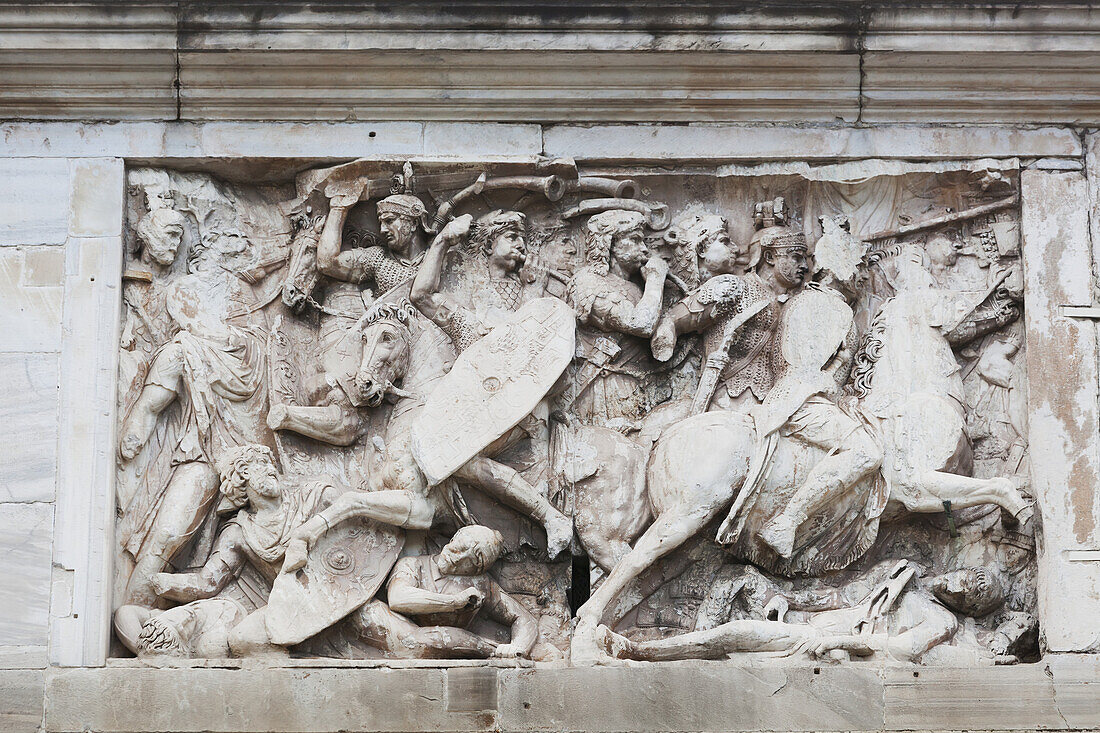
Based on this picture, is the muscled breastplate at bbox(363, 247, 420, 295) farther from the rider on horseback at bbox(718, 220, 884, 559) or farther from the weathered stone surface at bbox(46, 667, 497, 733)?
the weathered stone surface at bbox(46, 667, 497, 733)

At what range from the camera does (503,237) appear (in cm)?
741

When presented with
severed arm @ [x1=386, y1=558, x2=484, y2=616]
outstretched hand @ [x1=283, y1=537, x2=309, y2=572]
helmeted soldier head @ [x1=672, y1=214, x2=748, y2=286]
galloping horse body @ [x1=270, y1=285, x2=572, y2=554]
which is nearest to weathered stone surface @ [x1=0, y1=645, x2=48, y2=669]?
outstretched hand @ [x1=283, y1=537, x2=309, y2=572]

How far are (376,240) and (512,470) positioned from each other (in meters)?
1.24

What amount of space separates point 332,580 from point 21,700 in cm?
127

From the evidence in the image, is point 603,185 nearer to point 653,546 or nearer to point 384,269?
point 384,269

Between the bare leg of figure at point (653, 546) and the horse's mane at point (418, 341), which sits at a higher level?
the horse's mane at point (418, 341)

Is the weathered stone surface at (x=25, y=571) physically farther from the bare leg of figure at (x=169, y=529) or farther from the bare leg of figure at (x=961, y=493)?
the bare leg of figure at (x=961, y=493)

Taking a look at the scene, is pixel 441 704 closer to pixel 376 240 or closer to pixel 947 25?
pixel 376 240

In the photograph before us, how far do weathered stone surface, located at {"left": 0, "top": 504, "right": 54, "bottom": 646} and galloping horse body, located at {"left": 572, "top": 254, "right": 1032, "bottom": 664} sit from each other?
6.91 ft

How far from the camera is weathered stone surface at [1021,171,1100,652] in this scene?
6809mm

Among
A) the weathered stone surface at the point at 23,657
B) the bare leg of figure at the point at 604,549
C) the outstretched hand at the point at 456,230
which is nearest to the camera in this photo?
the weathered stone surface at the point at 23,657

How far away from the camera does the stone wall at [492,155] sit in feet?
21.6

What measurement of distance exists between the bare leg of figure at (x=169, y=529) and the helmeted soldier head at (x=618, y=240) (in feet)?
6.24

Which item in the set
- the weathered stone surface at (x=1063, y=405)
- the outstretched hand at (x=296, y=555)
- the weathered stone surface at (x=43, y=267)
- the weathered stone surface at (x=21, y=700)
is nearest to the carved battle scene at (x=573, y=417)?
the outstretched hand at (x=296, y=555)
